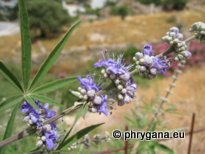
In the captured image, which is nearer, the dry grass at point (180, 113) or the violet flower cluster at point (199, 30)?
the violet flower cluster at point (199, 30)

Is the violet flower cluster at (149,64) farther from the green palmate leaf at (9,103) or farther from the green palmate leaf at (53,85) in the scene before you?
the green palmate leaf at (9,103)

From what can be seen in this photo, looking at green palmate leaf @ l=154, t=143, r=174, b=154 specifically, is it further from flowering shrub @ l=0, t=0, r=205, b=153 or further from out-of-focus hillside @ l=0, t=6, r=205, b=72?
out-of-focus hillside @ l=0, t=6, r=205, b=72

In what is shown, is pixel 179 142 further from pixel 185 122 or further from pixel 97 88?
pixel 97 88

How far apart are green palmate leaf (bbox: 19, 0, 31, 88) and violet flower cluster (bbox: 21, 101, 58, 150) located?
98 millimetres

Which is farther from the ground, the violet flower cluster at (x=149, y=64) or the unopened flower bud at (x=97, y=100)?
the violet flower cluster at (x=149, y=64)

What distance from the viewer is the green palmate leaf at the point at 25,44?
1109mm

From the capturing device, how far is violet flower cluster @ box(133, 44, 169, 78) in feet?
3.56

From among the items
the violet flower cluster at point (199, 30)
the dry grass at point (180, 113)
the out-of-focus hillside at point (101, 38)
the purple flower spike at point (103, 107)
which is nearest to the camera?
the purple flower spike at point (103, 107)

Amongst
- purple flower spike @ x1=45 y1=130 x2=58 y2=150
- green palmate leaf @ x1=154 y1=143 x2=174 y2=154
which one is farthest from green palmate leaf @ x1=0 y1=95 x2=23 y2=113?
green palmate leaf @ x1=154 y1=143 x2=174 y2=154

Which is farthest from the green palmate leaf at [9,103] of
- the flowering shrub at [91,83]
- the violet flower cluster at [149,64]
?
the violet flower cluster at [149,64]

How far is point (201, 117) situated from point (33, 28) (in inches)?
736

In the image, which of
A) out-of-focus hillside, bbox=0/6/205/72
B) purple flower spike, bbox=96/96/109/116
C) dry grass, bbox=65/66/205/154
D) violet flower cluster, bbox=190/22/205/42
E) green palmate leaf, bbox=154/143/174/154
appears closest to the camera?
purple flower spike, bbox=96/96/109/116

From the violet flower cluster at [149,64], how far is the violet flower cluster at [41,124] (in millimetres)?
293

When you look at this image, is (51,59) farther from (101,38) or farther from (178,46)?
(101,38)
